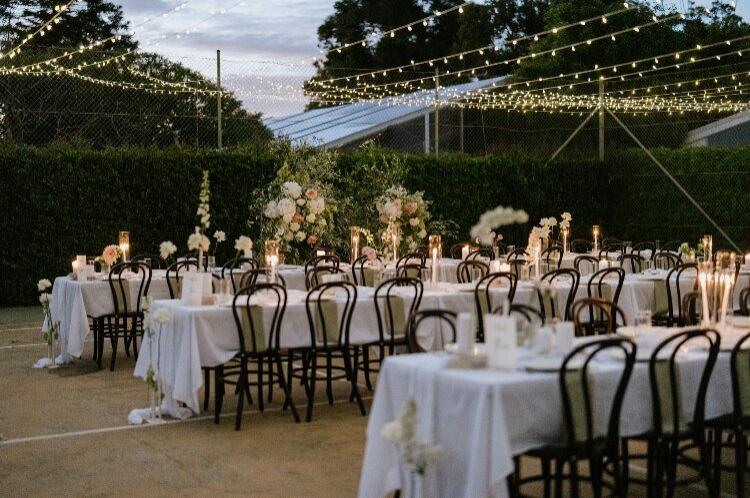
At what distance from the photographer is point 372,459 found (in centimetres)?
518

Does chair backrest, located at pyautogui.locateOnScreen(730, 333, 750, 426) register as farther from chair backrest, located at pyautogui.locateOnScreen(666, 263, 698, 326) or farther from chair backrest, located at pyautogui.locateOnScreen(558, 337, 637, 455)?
chair backrest, located at pyautogui.locateOnScreen(666, 263, 698, 326)

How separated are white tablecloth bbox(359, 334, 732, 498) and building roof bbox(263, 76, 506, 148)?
13803 mm

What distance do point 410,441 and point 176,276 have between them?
649cm

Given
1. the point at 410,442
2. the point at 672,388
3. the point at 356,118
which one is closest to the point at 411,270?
the point at 672,388

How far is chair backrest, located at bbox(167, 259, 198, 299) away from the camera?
419 inches

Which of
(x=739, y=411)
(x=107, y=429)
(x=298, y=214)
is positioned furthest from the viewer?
(x=298, y=214)

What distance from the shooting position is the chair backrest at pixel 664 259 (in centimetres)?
1268

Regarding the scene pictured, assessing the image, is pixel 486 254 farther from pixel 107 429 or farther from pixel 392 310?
pixel 107 429

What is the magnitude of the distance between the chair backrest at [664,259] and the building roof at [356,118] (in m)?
6.10

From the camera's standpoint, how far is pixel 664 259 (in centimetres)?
1395

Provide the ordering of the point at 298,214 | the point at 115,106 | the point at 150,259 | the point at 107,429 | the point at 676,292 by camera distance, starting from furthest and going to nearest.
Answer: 1. the point at 115,106
2. the point at 298,214
3. the point at 150,259
4. the point at 676,292
5. the point at 107,429

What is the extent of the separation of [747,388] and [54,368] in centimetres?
664

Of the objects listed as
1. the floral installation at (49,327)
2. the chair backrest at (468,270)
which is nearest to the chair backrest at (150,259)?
the floral installation at (49,327)

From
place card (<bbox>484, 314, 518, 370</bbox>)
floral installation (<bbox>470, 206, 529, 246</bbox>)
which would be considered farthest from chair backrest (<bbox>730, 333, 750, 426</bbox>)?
floral installation (<bbox>470, 206, 529, 246</bbox>)
